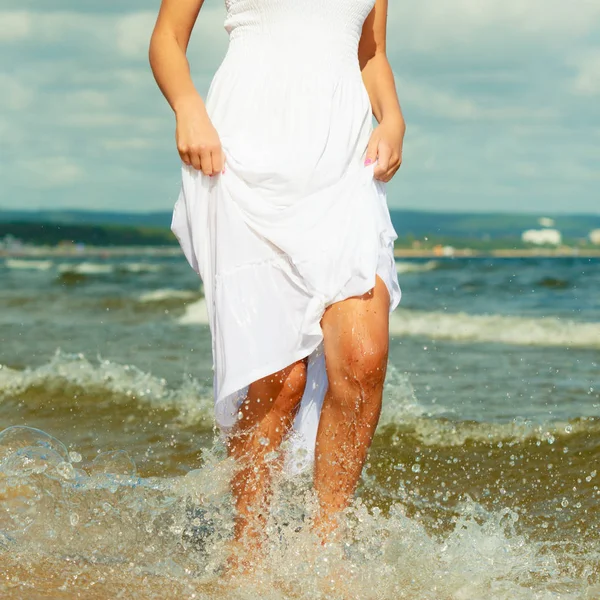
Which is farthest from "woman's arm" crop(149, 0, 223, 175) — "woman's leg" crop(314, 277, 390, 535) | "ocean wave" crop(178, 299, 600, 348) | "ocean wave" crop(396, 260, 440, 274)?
"ocean wave" crop(396, 260, 440, 274)

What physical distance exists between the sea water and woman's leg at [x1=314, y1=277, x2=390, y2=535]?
0.28ft

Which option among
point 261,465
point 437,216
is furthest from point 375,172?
point 437,216

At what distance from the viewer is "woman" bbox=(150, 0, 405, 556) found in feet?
9.23

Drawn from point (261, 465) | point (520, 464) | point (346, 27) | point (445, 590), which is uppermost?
point (346, 27)

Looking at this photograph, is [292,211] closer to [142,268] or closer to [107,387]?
[107,387]

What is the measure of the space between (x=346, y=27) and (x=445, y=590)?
170 centimetres

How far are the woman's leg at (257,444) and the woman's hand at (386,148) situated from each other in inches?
24.8

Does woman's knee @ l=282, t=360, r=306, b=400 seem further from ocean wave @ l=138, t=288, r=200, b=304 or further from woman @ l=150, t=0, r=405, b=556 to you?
ocean wave @ l=138, t=288, r=200, b=304

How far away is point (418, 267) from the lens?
27125 millimetres

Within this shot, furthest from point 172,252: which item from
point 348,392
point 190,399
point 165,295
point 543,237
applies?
point 348,392

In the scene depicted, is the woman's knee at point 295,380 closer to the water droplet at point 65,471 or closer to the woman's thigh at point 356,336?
the woman's thigh at point 356,336

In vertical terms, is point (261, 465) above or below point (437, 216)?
above

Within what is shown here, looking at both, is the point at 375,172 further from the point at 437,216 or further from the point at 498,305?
the point at 437,216

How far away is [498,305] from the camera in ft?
54.4
